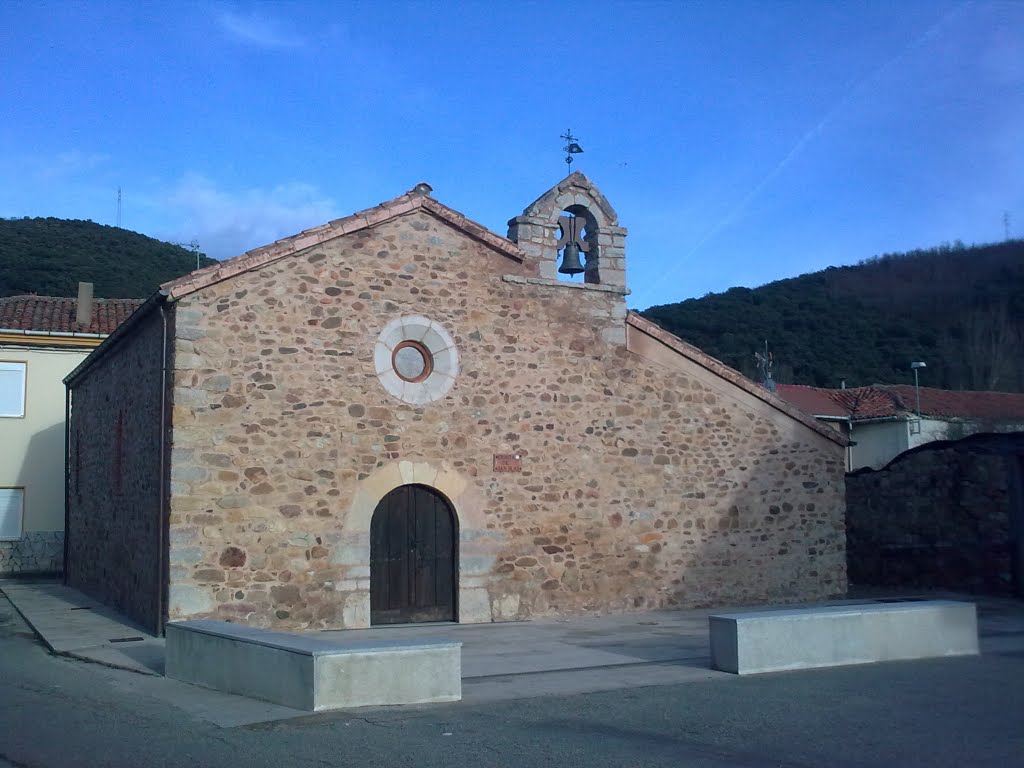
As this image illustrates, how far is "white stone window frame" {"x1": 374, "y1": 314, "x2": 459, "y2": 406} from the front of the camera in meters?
12.2

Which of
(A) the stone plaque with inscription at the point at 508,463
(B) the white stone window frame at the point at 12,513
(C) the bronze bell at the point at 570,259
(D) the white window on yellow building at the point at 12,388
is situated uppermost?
(C) the bronze bell at the point at 570,259

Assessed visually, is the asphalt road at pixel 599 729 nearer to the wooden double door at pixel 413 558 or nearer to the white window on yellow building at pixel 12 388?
the wooden double door at pixel 413 558

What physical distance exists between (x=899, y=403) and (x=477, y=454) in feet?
89.1

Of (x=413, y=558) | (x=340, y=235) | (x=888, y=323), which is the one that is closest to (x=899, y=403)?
(x=888, y=323)

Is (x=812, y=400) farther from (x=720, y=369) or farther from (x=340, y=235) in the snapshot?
(x=340, y=235)

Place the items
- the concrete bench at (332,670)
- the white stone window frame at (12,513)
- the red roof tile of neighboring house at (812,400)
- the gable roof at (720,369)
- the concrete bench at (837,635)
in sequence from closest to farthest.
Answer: the concrete bench at (332,670) < the concrete bench at (837,635) < the gable roof at (720,369) < the white stone window frame at (12,513) < the red roof tile of neighboring house at (812,400)

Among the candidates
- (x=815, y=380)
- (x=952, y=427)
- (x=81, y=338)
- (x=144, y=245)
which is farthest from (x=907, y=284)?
(x=81, y=338)

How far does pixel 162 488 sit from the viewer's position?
36.3 feet

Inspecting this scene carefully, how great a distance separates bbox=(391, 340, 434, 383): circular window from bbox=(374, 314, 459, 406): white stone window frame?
29mm

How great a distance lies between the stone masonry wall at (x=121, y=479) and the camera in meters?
11.7

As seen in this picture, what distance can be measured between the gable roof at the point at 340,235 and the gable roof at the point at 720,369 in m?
2.10

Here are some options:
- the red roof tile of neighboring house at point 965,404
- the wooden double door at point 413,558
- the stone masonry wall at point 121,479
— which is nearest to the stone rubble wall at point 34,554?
the stone masonry wall at point 121,479

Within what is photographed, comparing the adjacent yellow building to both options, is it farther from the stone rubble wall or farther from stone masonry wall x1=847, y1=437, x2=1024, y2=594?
stone masonry wall x1=847, y1=437, x2=1024, y2=594

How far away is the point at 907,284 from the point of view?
193ft
